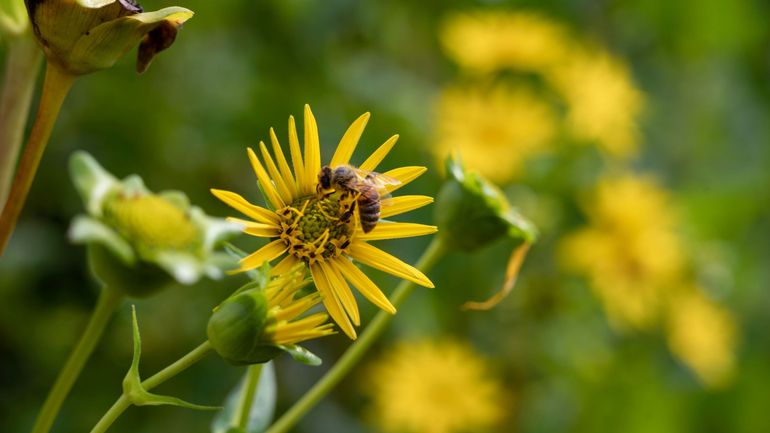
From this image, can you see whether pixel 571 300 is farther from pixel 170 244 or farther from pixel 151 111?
pixel 170 244

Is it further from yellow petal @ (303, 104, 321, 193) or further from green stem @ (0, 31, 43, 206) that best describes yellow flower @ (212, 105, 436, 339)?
green stem @ (0, 31, 43, 206)

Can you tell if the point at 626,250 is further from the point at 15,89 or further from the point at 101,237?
the point at 101,237

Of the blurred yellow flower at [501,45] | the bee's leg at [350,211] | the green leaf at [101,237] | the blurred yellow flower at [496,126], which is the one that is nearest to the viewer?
the green leaf at [101,237]

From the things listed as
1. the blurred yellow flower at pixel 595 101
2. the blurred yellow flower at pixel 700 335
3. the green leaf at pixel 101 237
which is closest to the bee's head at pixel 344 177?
the green leaf at pixel 101 237

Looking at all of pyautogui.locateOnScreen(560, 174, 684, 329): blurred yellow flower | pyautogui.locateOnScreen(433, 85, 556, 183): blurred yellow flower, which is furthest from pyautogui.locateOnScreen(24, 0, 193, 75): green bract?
pyautogui.locateOnScreen(560, 174, 684, 329): blurred yellow flower

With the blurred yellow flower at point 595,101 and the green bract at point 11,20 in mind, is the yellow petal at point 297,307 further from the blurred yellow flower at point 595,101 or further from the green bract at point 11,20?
the blurred yellow flower at point 595,101

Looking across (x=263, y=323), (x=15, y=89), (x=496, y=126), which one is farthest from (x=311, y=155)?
(x=496, y=126)
